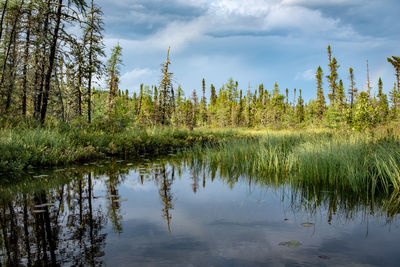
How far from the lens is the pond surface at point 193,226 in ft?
8.03

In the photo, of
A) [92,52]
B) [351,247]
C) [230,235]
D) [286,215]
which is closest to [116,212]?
[230,235]

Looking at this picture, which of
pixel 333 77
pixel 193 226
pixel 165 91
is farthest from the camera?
pixel 333 77

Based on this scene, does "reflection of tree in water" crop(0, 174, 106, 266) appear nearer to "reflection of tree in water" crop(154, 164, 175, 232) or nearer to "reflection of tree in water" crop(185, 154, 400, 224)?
"reflection of tree in water" crop(154, 164, 175, 232)

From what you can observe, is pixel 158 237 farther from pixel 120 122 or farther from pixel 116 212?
pixel 120 122

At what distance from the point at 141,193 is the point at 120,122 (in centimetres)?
1060

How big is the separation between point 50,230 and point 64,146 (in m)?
6.70

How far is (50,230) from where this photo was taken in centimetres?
307

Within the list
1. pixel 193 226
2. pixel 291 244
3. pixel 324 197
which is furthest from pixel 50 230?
pixel 324 197

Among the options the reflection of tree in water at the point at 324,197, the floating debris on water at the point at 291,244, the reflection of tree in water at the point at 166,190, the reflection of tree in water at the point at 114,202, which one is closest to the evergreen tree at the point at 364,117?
the reflection of tree in water at the point at 324,197

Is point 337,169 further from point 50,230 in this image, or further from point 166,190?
point 50,230

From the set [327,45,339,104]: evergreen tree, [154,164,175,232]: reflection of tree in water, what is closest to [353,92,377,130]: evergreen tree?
[154,164,175,232]: reflection of tree in water

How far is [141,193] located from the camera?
5.11 metres

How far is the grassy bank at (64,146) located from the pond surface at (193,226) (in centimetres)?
242

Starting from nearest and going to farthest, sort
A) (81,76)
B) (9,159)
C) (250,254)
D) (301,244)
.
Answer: (250,254) < (301,244) < (9,159) < (81,76)
